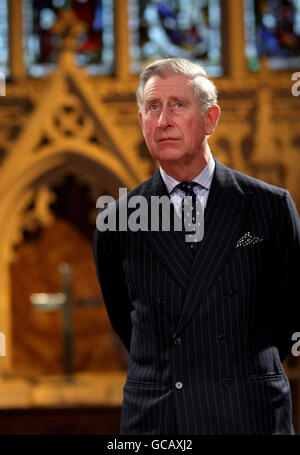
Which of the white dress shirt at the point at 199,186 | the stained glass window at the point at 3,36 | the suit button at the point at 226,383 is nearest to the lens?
the suit button at the point at 226,383

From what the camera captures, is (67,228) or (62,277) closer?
(62,277)

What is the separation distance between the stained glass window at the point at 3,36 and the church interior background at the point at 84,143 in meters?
0.01


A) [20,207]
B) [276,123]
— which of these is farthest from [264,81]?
[20,207]

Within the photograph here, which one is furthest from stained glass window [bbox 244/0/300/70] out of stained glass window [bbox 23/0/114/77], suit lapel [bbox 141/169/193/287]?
suit lapel [bbox 141/169/193/287]

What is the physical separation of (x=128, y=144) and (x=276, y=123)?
1.09m

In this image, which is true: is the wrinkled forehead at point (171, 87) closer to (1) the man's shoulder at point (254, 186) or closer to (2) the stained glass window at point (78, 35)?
(1) the man's shoulder at point (254, 186)

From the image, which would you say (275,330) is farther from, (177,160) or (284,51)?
(284,51)

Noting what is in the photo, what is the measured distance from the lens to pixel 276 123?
19.8ft

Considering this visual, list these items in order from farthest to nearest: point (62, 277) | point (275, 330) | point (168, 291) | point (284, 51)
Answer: point (284, 51)
point (62, 277)
point (275, 330)
point (168, 291)

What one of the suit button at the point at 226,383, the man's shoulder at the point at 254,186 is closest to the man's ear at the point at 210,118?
the man's shoulder at the point at 254,186

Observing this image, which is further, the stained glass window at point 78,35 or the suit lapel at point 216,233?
the stained glass window at point 78,35

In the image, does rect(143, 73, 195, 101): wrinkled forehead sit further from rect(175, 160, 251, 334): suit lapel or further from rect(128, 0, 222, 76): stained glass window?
rect(128, 0, 222, 76): stained glass window

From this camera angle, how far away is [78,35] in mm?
6441

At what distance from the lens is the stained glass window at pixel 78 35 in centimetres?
643
